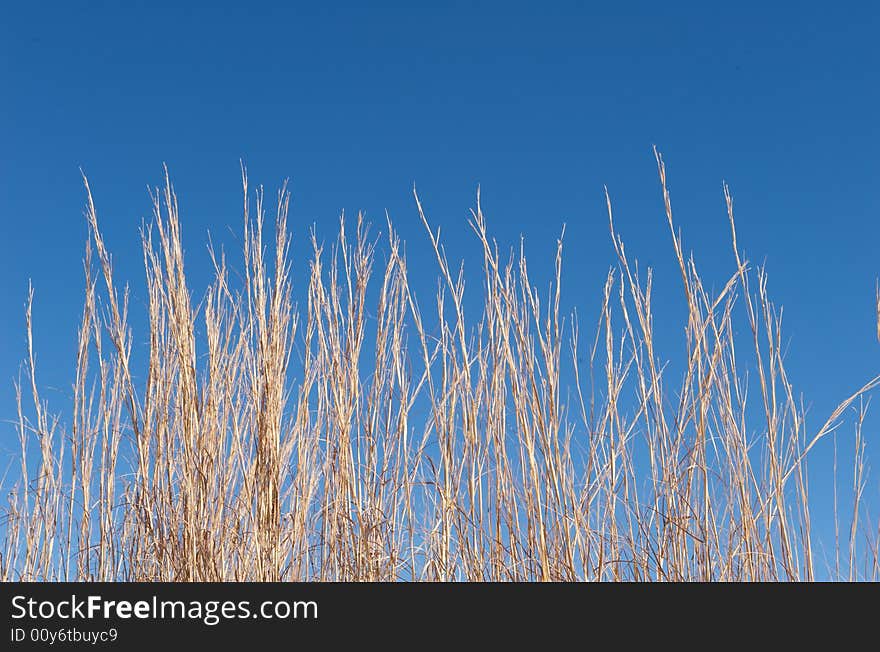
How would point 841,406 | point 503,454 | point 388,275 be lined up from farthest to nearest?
point 388,275 → point 503,454 → point 841,406

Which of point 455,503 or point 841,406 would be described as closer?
point 841,406

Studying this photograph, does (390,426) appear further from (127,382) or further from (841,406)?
(841,406)

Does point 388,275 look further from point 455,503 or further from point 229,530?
point 229,530

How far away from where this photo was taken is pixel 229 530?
1.75m
